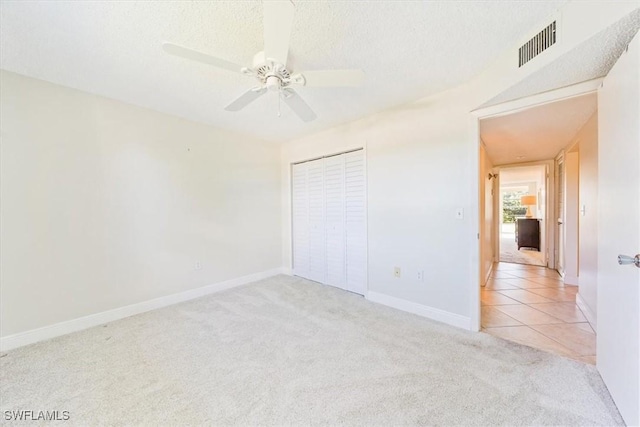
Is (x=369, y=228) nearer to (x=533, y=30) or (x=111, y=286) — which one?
(x=533, y=30)

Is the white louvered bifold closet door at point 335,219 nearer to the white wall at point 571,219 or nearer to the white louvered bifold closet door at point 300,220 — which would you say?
the white louvered bifold closet door at point 300,220

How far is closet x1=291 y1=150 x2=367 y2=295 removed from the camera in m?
3.42

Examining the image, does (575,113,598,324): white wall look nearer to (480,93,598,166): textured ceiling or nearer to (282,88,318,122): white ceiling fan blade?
(480,93,598,166): textured ceiling

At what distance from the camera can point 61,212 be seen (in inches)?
94.3

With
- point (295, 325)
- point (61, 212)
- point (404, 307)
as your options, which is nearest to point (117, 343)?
point (61, 212)

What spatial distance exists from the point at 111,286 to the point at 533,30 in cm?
429

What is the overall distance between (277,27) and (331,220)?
2.77 m

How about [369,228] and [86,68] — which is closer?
[86,68]

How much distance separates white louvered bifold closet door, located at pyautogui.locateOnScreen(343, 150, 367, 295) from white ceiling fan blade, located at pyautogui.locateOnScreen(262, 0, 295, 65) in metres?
2.03

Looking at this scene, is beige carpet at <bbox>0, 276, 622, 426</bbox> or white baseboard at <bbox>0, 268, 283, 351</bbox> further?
white baseboard at <bbox>0, 268, 283, 351</bbox>

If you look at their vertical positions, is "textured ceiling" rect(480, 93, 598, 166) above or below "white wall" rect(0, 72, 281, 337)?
above

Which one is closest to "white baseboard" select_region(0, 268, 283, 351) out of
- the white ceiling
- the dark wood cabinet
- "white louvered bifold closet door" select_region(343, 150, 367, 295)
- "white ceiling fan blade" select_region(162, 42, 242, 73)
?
"white louvered bifold closet door" select_region(343, 150, 367, 295)

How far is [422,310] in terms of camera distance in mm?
2723

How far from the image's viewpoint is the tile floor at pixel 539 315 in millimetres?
2086
